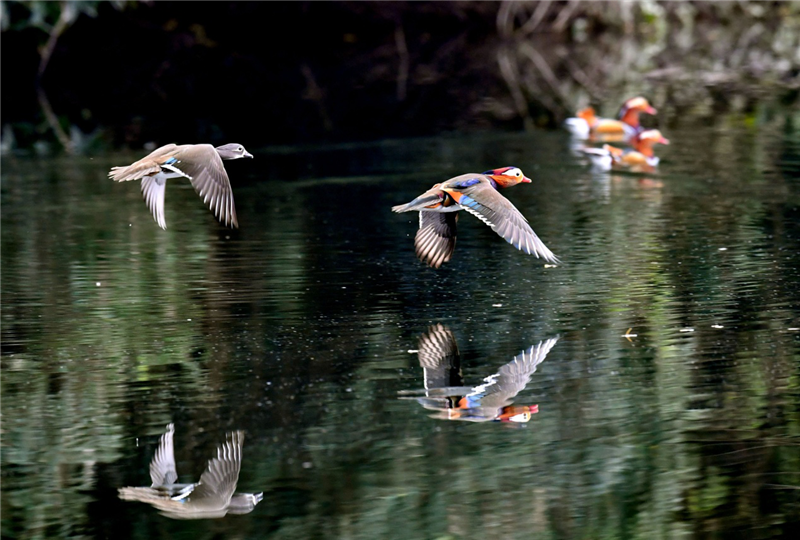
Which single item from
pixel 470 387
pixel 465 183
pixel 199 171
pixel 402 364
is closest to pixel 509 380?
pixel 470 387

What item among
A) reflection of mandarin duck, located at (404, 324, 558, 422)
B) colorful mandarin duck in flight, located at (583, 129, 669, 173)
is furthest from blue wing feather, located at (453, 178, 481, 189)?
colorful mandarin duck in flight, located at (583, 129, 669, 173)

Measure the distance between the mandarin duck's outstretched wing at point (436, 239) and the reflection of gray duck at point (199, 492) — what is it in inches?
133

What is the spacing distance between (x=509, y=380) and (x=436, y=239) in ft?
7.61

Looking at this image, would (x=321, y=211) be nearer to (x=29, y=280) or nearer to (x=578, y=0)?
(x=29, y=280)

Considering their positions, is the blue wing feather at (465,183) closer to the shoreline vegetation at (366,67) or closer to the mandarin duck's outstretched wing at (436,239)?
the mandarin duck's outstretched wing at (436,239)

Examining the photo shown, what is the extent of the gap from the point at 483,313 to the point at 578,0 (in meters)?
28.0

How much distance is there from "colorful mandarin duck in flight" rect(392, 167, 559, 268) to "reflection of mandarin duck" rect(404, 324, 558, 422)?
780 millimetres

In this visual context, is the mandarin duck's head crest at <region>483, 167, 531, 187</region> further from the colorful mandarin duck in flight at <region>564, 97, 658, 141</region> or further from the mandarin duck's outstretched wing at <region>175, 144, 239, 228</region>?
the colorful mandarin duck in flight at <region>564, 97, 658, 141</region>

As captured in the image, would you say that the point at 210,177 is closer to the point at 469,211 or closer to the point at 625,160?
the point at 469,211

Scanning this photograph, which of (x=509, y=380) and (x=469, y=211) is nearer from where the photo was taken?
(x=509, y=380)

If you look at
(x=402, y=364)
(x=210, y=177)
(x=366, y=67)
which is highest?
(x=366, y=67)

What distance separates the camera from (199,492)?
633cm

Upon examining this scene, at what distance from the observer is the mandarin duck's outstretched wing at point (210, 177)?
898cm

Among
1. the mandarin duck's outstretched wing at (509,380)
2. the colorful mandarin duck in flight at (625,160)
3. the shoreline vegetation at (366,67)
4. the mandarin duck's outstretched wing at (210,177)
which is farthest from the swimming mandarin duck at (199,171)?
the shoreline vegetation at (366,67)
